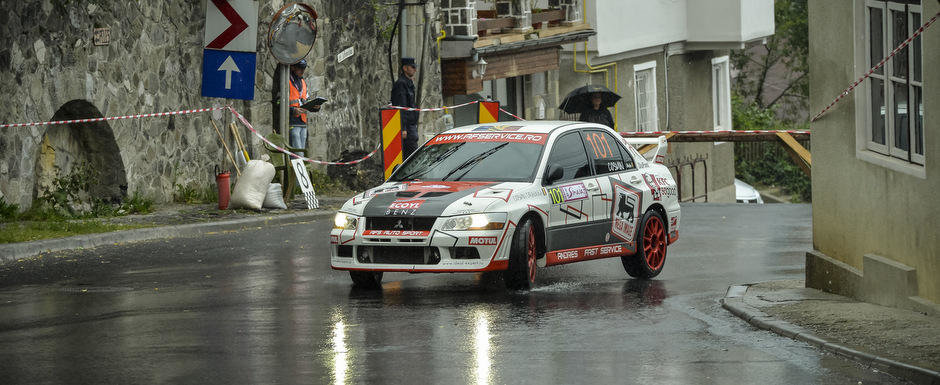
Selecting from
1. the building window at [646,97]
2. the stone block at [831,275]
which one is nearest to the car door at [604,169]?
the stone block at [831,275]

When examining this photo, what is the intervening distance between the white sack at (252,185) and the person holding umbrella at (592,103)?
17.7ft

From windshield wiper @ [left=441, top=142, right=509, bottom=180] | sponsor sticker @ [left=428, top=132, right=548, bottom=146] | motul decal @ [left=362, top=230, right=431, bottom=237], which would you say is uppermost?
sponsor sticker @ [left=428, top=132, right=548, bottom=146]

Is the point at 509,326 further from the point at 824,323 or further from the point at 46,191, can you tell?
the point at 46,191

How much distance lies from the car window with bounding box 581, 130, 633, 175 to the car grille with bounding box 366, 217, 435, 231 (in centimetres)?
214

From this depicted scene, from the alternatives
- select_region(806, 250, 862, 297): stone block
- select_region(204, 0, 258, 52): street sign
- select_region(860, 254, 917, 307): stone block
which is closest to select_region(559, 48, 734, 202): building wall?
select_region(204, 0, 258, 52): street sign

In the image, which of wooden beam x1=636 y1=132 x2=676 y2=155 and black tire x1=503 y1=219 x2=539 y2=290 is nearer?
black tire x1=503 y1=219 x2=539 y2=290

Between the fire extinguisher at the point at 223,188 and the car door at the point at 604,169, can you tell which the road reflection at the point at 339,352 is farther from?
the fire extinguisher at the point at 223,188

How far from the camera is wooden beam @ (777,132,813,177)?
2233cm

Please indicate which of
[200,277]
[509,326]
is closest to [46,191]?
[200,277]

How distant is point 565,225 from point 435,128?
15382mm

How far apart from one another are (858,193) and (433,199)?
3.34 metres

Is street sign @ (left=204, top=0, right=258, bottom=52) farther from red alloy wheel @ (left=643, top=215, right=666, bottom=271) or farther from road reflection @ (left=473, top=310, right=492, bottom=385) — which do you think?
road reflection @ (left=473, top=310, right=492, bottom=385)

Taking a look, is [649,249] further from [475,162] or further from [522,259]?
[522,259]

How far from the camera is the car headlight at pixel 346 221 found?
12336 millimetres
